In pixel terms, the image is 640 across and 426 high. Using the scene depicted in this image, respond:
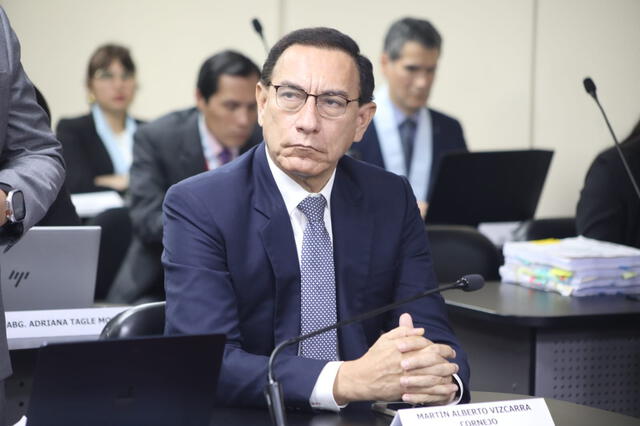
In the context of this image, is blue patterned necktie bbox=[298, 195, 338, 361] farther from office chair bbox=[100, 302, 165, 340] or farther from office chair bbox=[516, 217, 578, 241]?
office chair bbox=[516, 217, 578, 241]

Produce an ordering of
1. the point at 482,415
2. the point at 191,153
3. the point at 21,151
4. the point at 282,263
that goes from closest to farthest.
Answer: the point at 482,415 < the point at 21,151 < the point at 282,263 < the point at 191,153

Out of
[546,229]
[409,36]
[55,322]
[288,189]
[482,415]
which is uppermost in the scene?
[409,36]

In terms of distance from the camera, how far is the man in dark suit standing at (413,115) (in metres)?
4.86

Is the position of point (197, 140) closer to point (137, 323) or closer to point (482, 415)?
point (137, 323)

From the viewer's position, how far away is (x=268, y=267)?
207 centimetres

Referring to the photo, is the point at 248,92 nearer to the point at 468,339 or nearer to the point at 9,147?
the point at 468,339

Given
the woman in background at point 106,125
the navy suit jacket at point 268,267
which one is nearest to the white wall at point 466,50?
the woman in background at point 106,125

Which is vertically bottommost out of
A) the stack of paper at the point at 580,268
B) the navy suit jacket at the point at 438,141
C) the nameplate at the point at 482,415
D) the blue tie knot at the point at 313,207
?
the stack of paper at the point at 580,268

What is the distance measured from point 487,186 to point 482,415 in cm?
277

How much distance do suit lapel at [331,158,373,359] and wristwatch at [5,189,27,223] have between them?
705 millimetres

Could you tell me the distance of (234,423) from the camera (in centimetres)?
168

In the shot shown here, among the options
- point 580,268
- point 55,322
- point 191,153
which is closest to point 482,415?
point 55,322

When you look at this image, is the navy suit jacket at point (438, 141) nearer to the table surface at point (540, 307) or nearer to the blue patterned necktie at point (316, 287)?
the table surface at point (540, 307)

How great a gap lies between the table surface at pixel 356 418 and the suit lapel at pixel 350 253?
0.27 metres
